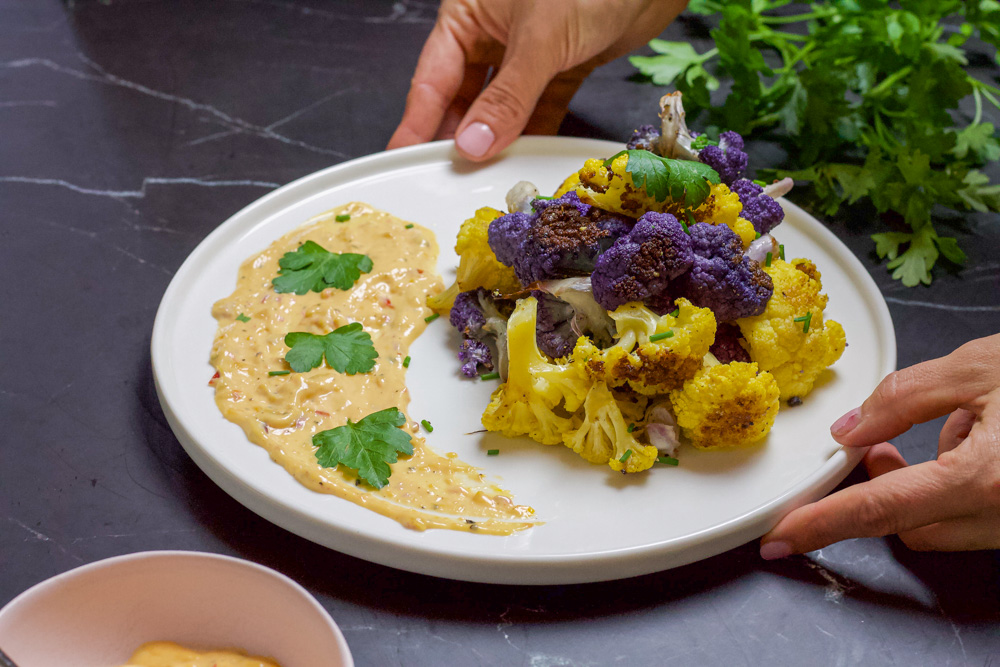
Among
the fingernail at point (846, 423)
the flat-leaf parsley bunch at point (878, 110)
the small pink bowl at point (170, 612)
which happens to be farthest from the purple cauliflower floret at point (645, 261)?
the flat-leaf parsley bunch at point (878, 110)

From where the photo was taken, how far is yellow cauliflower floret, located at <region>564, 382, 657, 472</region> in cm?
181

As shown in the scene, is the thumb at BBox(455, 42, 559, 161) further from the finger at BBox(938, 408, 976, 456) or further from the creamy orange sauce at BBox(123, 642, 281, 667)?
the creamy orange sauce at BBox(123, 642, 281, 667)

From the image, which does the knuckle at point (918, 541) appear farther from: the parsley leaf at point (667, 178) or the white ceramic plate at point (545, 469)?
the parsley leaf at point (667, 178)

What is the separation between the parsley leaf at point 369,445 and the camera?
1.81 meters

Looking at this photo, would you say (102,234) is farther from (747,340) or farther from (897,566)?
(897,566)

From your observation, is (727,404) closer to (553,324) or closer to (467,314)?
(553,324)

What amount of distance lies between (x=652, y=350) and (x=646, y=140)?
0.70 m

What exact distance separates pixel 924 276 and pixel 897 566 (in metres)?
1.19

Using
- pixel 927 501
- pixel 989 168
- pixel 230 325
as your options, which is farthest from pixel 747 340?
pixel 989 168

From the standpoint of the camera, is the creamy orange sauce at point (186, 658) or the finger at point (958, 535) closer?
the creamy orange sauce at point (186, 658)

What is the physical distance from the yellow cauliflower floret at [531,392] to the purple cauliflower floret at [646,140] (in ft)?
1.96

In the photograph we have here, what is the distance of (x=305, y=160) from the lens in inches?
121

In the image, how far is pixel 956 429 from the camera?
184cm

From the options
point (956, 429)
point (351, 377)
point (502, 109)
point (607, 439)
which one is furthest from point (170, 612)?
point (502, 109)
